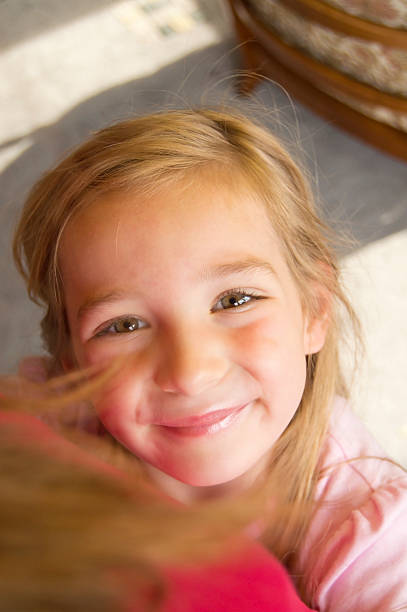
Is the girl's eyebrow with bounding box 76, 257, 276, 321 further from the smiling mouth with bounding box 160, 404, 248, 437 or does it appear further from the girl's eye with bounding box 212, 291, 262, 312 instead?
the smiling mouth with bounding box 160, 404, 248, 437

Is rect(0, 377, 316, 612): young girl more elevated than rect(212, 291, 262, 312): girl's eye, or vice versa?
rect(212, 291, 262, 312): girl's eye

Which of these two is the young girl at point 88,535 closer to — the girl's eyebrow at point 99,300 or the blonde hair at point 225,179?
the girl's eyebrow at point 99,300

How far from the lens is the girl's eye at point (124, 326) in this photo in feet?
2.58

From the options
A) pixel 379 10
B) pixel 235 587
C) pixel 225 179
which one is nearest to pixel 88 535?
pixel 235 587

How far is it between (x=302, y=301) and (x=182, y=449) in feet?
0.89

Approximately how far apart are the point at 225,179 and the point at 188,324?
0.68 ft

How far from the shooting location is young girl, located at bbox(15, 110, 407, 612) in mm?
752

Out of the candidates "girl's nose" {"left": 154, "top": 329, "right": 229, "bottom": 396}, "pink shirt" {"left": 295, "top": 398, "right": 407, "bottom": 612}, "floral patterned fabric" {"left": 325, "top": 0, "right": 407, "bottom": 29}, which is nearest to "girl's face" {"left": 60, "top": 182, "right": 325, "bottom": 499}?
"girl's nose" {"left": 154, "top": 329, "right": 229, "bottom": 396}

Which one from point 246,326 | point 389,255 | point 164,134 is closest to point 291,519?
point 246,326

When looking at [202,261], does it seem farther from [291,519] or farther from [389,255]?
[389,255]

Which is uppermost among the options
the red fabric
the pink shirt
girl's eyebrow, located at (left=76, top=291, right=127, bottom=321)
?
girl's eyebrow, located at (left=76, top=291, right=127, bottom=321)

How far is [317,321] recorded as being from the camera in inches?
36.3

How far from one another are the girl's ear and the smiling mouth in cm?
17

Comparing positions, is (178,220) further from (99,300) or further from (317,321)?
(317,321)
